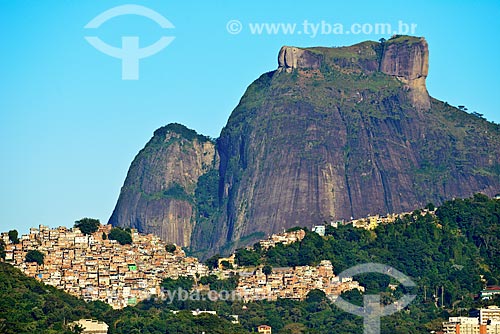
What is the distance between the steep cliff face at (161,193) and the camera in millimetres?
186875

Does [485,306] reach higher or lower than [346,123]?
lower

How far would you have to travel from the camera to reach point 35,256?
123m

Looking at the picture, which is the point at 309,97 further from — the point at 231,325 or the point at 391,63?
the point at 231,325

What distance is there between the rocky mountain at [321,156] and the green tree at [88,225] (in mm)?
38273

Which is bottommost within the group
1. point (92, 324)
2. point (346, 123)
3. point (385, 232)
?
point (92, 324)

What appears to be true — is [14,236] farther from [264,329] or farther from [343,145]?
[343,145]

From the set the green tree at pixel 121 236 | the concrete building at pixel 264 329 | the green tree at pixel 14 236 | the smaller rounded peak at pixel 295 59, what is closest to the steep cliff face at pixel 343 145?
the smaller rounded peak at pixel 295 59

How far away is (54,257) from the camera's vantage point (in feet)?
406

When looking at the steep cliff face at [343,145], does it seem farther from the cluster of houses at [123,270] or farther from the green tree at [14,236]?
the green tree at [14,236]

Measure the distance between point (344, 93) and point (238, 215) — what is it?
17067mm

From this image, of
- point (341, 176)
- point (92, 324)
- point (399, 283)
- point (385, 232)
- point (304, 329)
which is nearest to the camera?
point (92, 324)

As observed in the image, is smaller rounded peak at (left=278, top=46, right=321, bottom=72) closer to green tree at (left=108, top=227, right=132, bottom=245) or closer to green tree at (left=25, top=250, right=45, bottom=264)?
green tree at (left=108, top=227, right=132, bottom=245)

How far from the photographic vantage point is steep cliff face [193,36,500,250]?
17738 centimetres

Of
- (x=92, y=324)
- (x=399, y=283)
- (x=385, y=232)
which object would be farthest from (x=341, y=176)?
(x=92, y=324)
